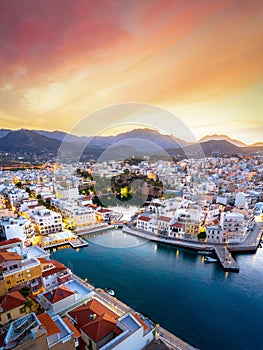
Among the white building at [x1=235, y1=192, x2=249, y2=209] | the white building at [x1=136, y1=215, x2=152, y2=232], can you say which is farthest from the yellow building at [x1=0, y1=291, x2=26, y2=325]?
the white building at [x1=235, y1=192, x2=249, y2=209]

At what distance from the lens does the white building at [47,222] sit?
858cm

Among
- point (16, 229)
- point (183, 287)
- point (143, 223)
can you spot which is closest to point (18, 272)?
point (16, 229)

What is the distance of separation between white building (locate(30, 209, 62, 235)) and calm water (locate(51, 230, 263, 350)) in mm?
1598

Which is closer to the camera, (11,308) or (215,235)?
(11,308)

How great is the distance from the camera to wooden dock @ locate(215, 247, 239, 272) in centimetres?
630

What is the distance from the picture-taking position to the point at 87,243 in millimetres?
7961

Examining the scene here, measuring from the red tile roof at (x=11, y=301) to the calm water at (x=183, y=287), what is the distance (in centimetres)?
240

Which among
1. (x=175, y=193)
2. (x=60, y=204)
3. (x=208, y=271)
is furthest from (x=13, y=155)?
(x=208, y=271)

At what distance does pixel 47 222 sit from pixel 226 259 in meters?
7.49

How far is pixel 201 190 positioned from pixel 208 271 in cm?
847

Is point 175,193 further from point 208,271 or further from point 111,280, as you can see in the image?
point 111,280

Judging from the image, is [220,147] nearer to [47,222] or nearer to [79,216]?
[79,216]

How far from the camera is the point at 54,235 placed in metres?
8.25

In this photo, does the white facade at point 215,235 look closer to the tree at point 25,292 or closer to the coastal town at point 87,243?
the coastal town at point 87,243
